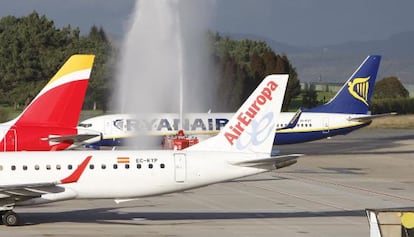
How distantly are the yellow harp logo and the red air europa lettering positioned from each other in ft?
113

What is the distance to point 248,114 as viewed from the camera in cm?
3162

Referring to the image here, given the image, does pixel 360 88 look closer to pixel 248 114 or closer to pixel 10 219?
pixel 248 114

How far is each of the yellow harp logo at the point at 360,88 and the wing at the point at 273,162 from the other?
35.8m

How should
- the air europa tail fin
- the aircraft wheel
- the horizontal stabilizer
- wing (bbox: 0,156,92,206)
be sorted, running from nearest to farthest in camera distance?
wing (bbox: 0,156,92,206), the aircraft wheel, the air europa tail fin, the horizontal stabilizer

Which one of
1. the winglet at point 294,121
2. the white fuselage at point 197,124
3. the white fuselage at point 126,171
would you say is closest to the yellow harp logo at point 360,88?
the white fuselage at point 197,124

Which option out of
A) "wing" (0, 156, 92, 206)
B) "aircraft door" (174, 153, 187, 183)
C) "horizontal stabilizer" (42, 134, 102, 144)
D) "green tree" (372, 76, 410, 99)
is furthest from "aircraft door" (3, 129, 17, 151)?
"green tree" (372, 76, 410, 99)

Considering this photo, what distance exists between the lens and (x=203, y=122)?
204 ft

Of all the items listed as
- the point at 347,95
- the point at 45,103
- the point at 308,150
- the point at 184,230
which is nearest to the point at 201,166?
the point at 184,230

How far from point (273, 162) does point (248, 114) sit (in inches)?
85.1

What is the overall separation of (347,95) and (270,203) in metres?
28.7

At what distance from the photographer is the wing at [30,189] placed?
29.5 meters

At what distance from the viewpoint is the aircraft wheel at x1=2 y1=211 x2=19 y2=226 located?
30.4 meters

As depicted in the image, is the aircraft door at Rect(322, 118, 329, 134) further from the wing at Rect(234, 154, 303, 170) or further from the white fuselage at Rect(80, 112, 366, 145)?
the wing at Rect(234, 154, 303, 170)

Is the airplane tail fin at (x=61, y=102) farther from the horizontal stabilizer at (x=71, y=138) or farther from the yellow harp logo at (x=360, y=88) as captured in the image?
the yellow harp logo at (x=360, y=88)
